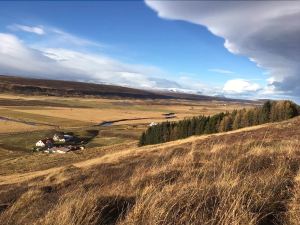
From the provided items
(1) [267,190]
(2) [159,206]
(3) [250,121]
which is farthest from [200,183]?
(3) [250,121]

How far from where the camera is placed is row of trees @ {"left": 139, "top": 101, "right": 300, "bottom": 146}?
91.7 meters

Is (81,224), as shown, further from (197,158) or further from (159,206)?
(197,158)

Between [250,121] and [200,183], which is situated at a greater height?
[200,183]

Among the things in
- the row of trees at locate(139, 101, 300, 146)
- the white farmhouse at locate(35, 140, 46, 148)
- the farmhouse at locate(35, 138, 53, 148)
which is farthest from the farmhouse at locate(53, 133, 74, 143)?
the row of trees at locate(139, 101, 300, 146)

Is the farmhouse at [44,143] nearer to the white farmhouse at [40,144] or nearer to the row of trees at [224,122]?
the white farmhouse at [40,144]

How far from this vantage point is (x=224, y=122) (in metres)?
98.8

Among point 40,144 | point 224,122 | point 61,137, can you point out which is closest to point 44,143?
point 40,144

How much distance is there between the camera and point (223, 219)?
194 inches

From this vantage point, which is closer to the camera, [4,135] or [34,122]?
[4,135]

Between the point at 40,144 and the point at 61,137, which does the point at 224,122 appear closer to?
the point at 40,144

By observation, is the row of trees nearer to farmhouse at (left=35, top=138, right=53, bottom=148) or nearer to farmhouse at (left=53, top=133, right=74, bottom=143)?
farmhouse at (left=35, top=138, right=53, bottom=148)

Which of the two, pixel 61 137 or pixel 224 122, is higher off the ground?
pixel 224 122

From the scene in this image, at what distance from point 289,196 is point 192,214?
1.83 meters

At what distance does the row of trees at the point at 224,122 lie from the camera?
9169 centimetres
